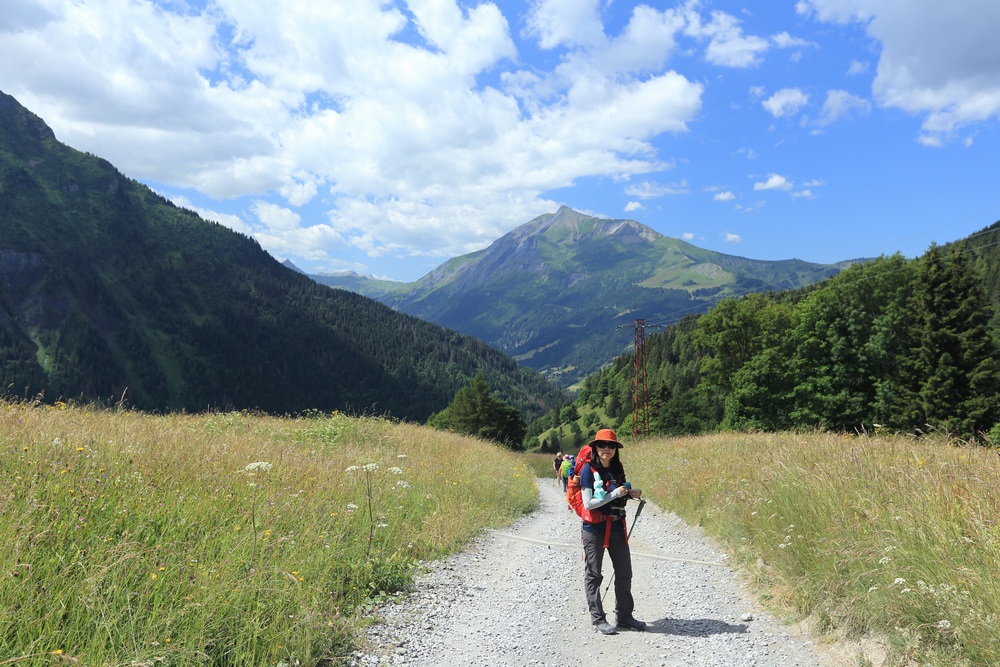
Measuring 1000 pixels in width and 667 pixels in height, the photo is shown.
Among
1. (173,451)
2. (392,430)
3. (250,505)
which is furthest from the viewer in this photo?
(392,430)

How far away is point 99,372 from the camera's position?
555 ft

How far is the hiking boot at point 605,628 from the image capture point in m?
5.30

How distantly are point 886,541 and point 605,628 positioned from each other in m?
2.84

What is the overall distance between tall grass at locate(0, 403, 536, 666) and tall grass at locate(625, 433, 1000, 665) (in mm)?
4580

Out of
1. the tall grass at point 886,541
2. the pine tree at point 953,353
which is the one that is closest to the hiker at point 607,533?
the tall grass at point 886,541

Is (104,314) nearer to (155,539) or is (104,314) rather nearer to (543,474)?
(543,474)

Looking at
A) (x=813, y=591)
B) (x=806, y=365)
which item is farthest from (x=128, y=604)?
(x=806, y=365)

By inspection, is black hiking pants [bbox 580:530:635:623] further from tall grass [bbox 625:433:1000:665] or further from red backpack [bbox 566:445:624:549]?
tall grass [bbox 625:433:1000:665]

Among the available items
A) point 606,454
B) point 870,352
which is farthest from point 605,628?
point 870,352

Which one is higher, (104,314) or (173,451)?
(104,314)

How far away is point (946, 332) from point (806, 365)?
353 inches

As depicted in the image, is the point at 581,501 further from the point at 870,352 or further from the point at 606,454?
the point at 870,352

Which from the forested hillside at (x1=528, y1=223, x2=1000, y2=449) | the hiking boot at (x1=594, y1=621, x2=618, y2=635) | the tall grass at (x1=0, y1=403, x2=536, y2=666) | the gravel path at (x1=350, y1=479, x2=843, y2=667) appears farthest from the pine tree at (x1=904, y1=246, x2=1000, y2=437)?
the tall grass at (x1=0, y1=403, x2=536, y2=666)

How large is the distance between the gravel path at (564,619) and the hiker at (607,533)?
0.19 metres
